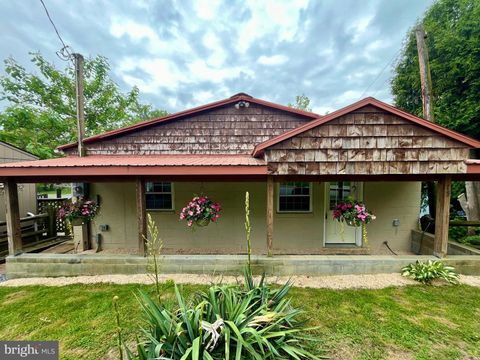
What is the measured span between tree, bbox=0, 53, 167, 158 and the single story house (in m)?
7.49

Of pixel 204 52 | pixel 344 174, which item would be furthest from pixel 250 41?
pixel 344 174

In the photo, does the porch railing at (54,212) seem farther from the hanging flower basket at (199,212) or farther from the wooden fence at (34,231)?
the hanging flower basket at (199,212)

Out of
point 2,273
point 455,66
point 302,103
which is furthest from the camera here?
point 302,103

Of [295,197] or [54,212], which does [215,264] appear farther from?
[54,212]

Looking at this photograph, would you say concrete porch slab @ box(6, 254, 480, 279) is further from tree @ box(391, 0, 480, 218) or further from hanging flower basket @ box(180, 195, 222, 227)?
tree @ box(391, 0, 480, 218)

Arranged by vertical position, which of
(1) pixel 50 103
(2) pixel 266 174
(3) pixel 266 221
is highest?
(1) pixel 50 103

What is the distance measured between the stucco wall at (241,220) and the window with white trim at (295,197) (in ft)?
0.52

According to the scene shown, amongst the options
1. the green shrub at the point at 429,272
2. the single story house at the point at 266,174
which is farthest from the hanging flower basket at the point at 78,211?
the green shrub at the point at 429,272

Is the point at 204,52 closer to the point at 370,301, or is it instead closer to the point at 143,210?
the point at 143,210

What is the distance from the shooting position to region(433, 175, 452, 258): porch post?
4.04 meters

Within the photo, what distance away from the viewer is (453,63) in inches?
276

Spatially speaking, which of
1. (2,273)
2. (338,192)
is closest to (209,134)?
(338,192)

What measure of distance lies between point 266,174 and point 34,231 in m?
7.39

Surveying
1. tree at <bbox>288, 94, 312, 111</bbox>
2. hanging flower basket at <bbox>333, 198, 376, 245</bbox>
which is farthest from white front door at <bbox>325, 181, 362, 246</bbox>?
tree at <bbox>288, 94, 312, 111</bbox>
